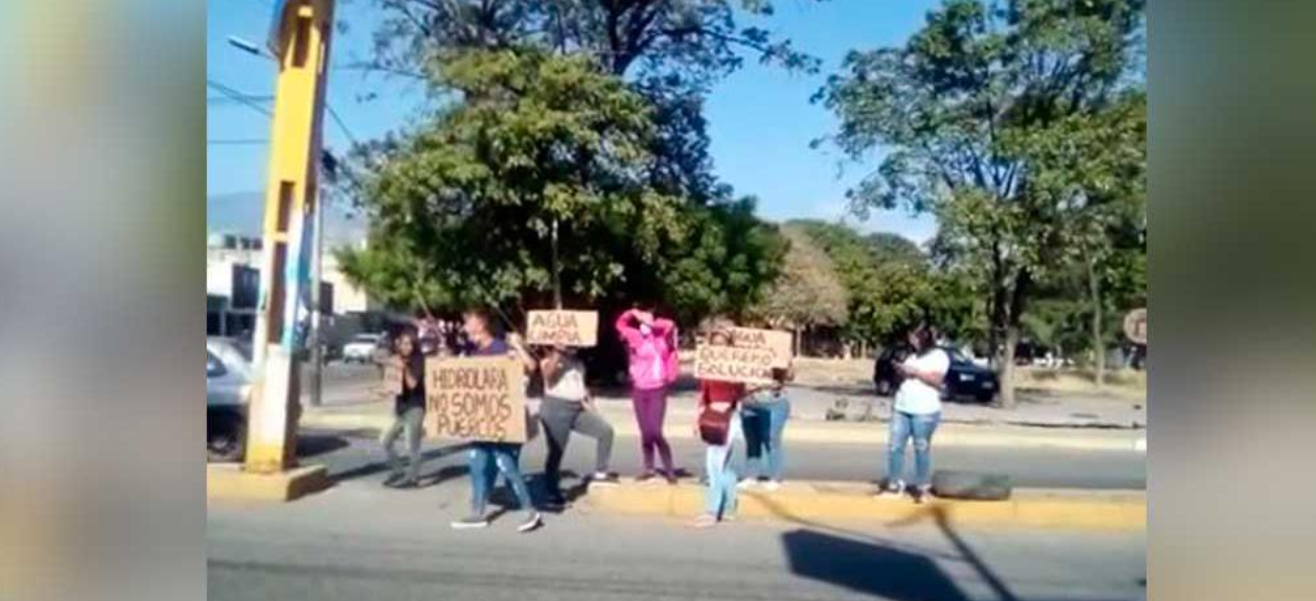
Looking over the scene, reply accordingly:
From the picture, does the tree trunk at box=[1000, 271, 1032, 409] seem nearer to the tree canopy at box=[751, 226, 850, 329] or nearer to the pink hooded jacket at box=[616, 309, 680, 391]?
the tree canopy at box=[751, 226, 850, 329]

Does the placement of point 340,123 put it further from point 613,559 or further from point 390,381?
point 613,559

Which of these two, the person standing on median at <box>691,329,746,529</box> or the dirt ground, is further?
the person standing on median at <box>691,329,746,529</box>

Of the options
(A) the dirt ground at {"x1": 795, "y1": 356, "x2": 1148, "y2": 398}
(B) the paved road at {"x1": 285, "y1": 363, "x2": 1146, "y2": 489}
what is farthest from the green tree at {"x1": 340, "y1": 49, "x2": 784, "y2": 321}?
(B) the paved road at {"x1": 285, "y1": 363, "x2": 1146, "y2": 489}

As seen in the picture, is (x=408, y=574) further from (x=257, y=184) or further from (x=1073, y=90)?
(x=1073, y=90)

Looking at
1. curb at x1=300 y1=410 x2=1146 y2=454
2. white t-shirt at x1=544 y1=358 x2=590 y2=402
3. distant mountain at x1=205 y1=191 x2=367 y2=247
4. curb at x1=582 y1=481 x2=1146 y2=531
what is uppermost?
distant mountain at x1=205 y1=191 x2=367 y2=247

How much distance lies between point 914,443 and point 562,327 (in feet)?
3.00

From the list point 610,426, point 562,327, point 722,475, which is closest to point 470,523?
point 610,426

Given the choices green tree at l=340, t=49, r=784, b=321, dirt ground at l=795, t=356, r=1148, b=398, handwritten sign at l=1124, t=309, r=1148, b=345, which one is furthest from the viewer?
green tree at l=340, t=49, r=784, b=321

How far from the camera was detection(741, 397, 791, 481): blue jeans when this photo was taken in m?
3.17

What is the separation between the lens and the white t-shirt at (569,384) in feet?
10.4

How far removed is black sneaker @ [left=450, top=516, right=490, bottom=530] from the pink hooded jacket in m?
0.52
